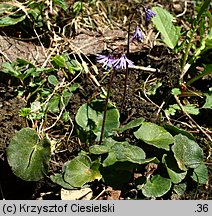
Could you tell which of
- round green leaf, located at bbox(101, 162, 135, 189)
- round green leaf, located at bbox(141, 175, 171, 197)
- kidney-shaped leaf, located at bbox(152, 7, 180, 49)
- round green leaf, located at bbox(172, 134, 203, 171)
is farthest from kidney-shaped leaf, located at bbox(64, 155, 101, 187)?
kidney-shaped leaf, located at bbox(152, 7, 180, 49)

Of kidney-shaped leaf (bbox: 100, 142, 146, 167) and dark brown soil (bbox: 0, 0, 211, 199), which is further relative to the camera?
dark brown soil (bbox: 0, 0, 211, 199)

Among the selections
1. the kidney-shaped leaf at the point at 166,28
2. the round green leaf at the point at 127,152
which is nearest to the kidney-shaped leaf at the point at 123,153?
the round green leaf at the point at 127,152

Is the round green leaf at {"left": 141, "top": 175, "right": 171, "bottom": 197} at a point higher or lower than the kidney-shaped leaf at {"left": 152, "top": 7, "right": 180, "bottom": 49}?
lower

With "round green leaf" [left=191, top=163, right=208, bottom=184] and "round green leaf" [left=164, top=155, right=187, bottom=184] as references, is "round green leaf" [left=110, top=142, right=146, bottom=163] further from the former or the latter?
"round green leaf" [left=191, top=163, right=208, bottom=184]

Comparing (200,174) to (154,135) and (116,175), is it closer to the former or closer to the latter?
(154,135)

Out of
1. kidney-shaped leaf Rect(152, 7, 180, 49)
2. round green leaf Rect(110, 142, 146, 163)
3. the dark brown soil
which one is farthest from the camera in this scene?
kidney-shaped leaf Rect(152, 7, 180, 49)

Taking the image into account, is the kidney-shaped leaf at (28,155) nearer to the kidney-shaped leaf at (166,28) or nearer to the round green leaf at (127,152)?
the round green leaf at (127,152)

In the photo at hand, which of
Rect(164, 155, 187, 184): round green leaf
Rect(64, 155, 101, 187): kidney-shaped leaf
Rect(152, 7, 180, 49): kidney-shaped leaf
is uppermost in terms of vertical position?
Rect(152, 7, 180, 49): kidney-shaped leaf
